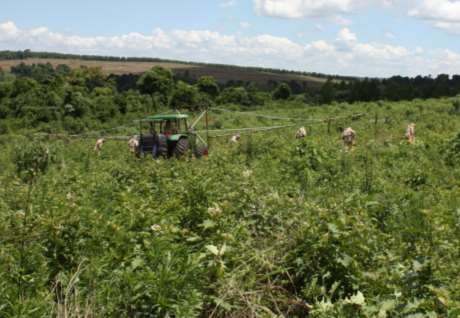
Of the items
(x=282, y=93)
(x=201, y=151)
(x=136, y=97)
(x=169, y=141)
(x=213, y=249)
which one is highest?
(x=213, y=249)

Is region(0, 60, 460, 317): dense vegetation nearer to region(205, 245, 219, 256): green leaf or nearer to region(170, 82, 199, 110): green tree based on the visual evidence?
region(205, 245, 219, 256): green leaf

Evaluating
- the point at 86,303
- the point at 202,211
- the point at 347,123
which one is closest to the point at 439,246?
the point at 202,211

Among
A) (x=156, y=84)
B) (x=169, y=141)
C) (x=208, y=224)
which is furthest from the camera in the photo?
(x=156, y=84)

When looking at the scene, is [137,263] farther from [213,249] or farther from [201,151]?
[201,151]

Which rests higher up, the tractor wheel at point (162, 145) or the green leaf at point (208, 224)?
the green leaf at point (208, 224)

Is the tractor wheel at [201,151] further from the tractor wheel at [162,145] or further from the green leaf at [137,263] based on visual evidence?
the green leaf at [137,263]

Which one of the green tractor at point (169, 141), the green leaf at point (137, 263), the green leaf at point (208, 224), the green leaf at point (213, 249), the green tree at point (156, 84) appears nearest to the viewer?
the green leaf at point (137, 263)

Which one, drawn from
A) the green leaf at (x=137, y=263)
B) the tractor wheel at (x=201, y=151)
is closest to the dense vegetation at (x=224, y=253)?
the green leaf at (x=137, y=263)

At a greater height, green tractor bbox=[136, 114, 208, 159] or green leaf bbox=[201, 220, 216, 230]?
green leaf bbox=[201, 220, 216, 230]

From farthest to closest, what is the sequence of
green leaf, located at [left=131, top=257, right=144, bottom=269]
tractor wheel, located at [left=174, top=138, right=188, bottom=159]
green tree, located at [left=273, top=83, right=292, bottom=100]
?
green tree, located at [left=273, top=83, right=292, bottom=100], tractor wheel, located at [left=174, top=138, right=188, bottom=159], green leaf, located at [left=131, top=257, right=144, bottom=269]

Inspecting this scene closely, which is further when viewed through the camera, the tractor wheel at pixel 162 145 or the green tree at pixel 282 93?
the green tree at pixel 282 93

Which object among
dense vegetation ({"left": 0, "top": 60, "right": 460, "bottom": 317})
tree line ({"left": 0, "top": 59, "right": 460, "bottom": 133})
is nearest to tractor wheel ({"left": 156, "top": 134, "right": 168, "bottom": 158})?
dense vegetation ({"left": 0, "top": 60, "right": 460, "bottom": 317})

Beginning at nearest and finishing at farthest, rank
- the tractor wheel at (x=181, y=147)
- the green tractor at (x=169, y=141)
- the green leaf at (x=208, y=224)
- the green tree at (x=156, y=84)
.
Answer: the green leaf at (x=208, y=224), the tractor wheel at (x=181, y=147), the green tractor at (x=169, y=141), the green tree at (x=156, y=84)

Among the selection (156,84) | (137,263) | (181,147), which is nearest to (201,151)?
(181,147)
